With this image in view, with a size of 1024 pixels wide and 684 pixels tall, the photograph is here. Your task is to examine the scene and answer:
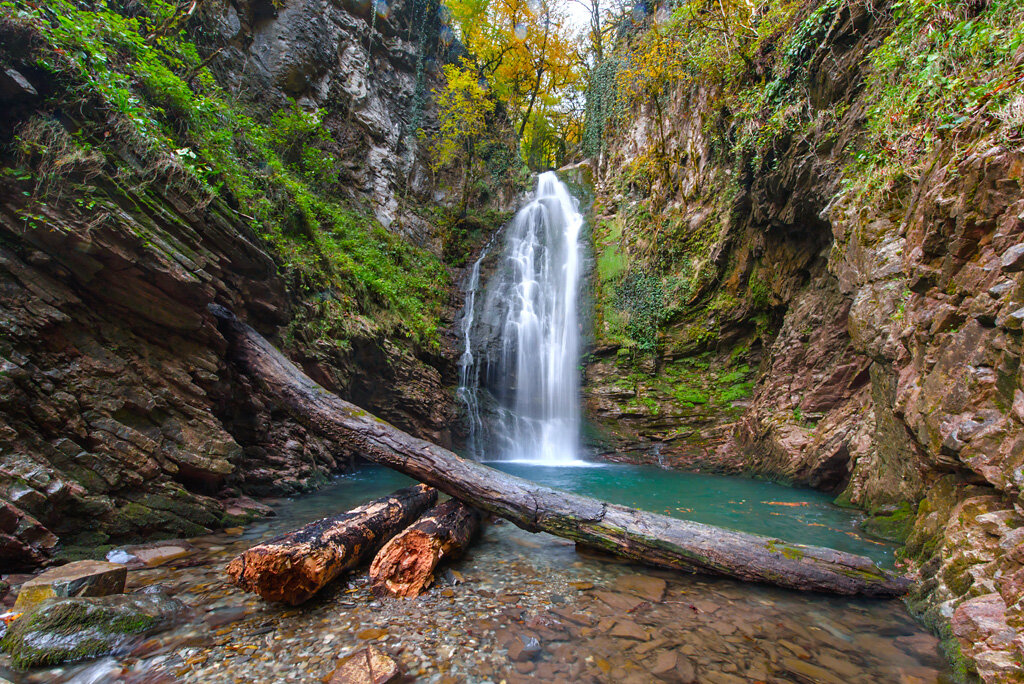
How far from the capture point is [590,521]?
342 centimetres

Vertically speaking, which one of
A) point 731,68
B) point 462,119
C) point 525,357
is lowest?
point 525,357

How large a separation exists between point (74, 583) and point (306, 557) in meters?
1.20

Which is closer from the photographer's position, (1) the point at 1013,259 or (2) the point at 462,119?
(1) the point at 1013,259

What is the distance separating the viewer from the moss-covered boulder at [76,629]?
6.14 feet

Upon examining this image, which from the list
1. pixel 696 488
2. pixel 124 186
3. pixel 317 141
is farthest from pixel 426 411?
pixel 317 141

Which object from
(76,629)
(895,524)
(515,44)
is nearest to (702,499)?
(895,524)

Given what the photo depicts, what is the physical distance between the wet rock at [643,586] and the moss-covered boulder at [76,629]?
2.96 meters

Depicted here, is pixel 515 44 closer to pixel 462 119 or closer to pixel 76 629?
pixel 462 119

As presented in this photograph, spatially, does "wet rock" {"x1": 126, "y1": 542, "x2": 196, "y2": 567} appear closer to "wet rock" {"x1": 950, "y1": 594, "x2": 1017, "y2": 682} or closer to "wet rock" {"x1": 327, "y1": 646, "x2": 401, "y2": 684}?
"wet rock" {"x1": 327, "y1": 646, "x2": 401, "y2": 684}

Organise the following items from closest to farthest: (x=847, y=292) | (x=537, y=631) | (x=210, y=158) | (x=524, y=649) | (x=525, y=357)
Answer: (x=524, y=649), (x=537, y=631), (x=210, y=158), (x=847, y=292), (x=525, y=357)

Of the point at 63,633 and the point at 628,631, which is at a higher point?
the point at 63,633

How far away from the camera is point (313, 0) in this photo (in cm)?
1256

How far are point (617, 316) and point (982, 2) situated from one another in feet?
26.7

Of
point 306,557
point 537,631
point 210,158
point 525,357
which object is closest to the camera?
point 537,631
